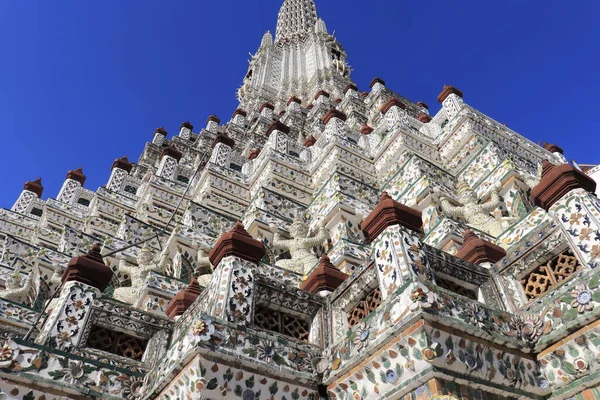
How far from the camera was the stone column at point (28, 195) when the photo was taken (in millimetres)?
18797

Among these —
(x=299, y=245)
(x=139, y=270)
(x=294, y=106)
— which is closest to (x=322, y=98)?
(x=294, y=106)

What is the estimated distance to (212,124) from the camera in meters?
31.1

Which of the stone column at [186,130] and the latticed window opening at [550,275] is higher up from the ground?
the stone column at [186,130]

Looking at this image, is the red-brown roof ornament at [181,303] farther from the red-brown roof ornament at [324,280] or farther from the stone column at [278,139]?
the stone column at [278,139]

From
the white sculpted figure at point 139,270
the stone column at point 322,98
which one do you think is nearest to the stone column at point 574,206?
the white sculpted figure at point 139,270

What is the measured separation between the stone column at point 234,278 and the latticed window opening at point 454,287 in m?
1.95

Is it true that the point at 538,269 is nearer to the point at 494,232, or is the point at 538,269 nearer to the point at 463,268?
the point at 463,268

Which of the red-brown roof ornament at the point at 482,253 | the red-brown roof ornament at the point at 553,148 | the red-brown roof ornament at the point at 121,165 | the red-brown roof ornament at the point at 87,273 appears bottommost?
the red-brown roof ornament at the point at 482,253

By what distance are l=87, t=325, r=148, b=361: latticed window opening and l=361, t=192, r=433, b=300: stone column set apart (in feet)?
10.2

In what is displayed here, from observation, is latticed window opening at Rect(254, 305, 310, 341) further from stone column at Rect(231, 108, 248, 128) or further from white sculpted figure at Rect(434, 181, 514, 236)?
stone column at Rect(231, 108, 248, 128)

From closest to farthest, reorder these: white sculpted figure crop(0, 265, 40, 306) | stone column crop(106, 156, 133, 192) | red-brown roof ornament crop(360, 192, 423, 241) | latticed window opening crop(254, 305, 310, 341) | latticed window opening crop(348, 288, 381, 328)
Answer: red-brown roof ornament crop(360, 192, 423, 241), latticed window opening crop(348, 288, 381, 328), latticed window opening crop(254, 305, 310, 341), white sculpted figure crop(0, 265, 40, 306), stone column crop(106, 156, 133, 192)

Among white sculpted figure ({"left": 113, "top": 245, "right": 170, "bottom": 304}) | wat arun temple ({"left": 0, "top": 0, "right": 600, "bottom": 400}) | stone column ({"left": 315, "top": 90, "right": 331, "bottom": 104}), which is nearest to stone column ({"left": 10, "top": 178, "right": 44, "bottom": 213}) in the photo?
wat arun temple ({"left": 0, "top": 0, "right": 600, "bottom": 400})

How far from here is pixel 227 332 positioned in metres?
4.75

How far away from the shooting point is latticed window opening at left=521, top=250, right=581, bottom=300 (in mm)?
5027
